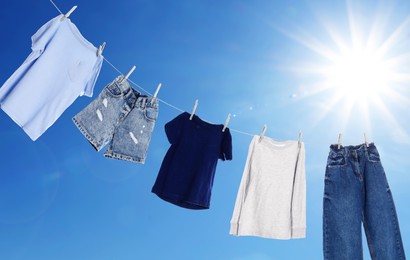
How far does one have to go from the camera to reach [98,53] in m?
3.54

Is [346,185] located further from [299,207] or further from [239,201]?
[239,201]

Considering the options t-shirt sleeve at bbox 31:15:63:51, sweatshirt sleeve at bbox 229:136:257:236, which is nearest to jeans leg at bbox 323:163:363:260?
sweatshirt sleeve at bbox 229:136:257:236

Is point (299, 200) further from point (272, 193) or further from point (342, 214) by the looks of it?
point (342, 214)

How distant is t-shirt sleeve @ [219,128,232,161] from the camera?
368 centimetres

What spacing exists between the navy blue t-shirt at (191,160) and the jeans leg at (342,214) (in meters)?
1.09

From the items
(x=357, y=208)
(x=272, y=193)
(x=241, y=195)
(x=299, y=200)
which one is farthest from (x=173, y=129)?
(x=357, y=208)

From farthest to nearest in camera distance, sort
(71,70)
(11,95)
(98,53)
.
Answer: (98,53) → (71,70) → (11,95)

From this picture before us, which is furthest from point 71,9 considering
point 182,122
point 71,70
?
point 182,122

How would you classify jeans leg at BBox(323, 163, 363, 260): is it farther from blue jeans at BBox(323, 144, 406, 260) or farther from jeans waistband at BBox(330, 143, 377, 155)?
jeans waistband at BBox(330, 143, 377, 155)

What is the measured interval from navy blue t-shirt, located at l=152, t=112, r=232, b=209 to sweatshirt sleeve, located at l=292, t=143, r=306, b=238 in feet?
2.44

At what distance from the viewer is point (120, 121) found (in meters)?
3.58

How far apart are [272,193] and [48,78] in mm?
2396

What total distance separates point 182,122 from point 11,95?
1.64m

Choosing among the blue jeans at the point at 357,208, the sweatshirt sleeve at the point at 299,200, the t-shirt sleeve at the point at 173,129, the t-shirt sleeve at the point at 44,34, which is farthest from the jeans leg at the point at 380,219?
the t-shirt sleeve at the point at 44,34
